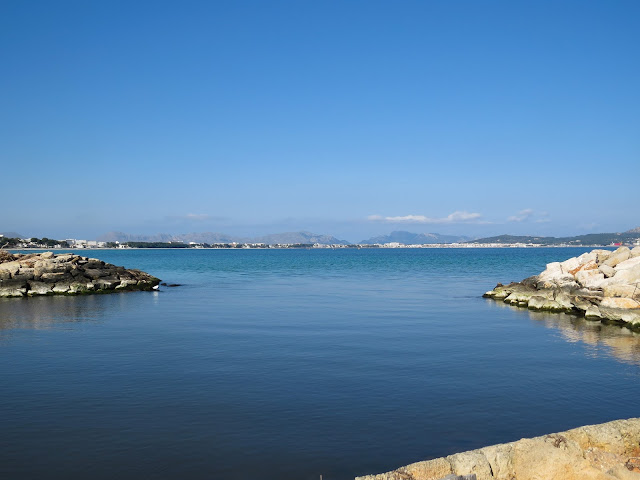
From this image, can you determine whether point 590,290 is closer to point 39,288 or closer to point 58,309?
point 58,309

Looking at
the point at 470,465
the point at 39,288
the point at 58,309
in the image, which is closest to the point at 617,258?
the point at 470,465

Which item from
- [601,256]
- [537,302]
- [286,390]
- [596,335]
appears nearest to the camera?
[286,390]

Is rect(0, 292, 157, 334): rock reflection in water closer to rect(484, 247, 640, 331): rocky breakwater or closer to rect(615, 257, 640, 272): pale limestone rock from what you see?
rect(484, 247, 640, 331): rocky breakwater

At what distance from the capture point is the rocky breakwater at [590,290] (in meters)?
24.6

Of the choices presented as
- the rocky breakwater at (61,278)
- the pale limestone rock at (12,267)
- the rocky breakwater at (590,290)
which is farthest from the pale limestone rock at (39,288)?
the rocky breakwater at (590,290)

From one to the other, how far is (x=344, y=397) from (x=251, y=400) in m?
2.04

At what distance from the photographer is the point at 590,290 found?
28.3 m

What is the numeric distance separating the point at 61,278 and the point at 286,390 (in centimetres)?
3117

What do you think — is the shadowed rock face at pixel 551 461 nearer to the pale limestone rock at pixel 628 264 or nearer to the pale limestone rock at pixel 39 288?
the pale limestone rock at pixel 628 264

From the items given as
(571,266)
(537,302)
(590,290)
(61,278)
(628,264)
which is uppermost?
(628,264)

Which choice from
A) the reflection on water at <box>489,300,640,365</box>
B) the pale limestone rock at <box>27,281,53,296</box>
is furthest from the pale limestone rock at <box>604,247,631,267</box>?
the pale limestone rock at <box>27,281,53,296</box>

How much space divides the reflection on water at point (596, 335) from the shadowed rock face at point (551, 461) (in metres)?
9.81

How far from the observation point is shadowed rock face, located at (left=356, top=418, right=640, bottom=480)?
6.87 meters

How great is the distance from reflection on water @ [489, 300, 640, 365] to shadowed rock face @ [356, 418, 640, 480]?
9807 millimetres
